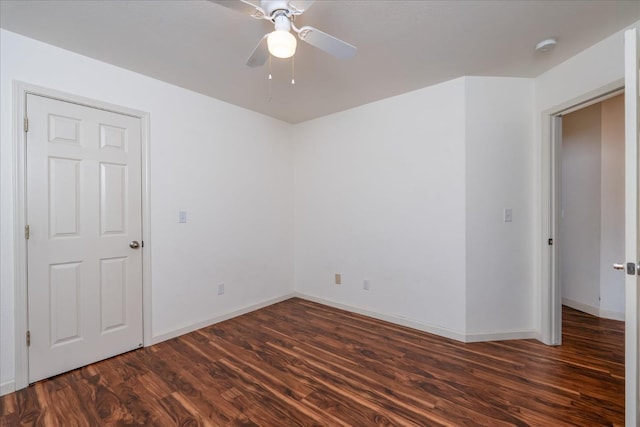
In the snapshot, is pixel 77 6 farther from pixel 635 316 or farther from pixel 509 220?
pixel 509 220

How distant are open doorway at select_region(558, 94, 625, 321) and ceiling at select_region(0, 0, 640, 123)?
1402mm

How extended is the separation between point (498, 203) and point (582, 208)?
1616mm

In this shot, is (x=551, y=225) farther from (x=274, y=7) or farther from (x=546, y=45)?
(x=274, y=7)

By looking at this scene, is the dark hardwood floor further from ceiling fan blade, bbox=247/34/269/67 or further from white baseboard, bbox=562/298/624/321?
ceiling fan blade, bbox=247/34/269/67

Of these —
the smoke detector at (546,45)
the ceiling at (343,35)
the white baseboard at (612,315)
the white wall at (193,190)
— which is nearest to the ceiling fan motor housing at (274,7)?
the ceiling at (343,35)

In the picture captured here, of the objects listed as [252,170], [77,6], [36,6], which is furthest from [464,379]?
[36,6]

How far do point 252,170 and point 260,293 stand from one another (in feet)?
5.19

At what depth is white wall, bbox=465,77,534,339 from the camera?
104 inches

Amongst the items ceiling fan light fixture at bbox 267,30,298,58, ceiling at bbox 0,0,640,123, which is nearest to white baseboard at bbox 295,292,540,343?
ceiling at bbox 0,0,640,123

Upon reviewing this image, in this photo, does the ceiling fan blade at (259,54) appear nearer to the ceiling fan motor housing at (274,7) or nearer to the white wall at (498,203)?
the ceiling fan motor housing at (274,7)

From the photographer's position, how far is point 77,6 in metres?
1.68

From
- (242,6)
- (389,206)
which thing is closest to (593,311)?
(389,206)

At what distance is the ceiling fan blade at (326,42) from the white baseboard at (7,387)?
296 cm

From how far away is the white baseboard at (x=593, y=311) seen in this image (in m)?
3.05
